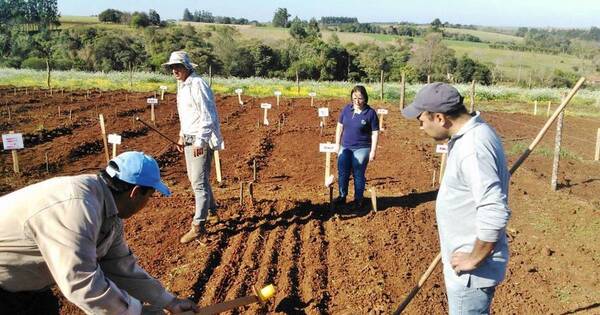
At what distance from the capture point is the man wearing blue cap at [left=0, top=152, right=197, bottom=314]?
2.05 m

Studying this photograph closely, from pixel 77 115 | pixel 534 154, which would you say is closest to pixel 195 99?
pixel 534 154

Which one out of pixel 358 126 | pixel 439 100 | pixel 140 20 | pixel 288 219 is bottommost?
pixel 288 219

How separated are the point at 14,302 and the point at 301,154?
8361mm

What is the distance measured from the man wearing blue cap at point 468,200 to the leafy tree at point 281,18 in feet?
342

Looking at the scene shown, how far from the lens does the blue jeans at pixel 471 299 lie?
258cm

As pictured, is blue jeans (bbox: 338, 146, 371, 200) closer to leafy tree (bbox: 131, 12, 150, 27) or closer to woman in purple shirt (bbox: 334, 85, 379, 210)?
woman in purple shirt (bbox: 334, 85, 379, 210)

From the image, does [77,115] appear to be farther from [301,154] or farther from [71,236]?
[71,236]

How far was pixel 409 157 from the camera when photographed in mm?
10117

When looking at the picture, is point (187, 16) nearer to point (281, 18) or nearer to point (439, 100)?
point (281, 18)

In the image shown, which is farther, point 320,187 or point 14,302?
point 320,187

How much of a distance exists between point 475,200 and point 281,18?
106 metres

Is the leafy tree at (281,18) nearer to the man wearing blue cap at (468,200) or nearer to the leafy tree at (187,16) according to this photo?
the leafy tree at (187,16)

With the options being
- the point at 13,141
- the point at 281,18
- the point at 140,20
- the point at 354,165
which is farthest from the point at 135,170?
the point at 281,18

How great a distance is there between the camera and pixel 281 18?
104 metres
